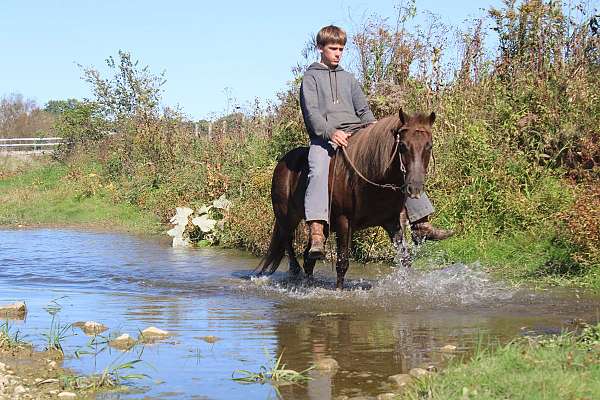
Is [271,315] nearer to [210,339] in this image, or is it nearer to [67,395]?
[210,339]

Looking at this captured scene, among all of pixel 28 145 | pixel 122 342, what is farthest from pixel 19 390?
pixel 28 145

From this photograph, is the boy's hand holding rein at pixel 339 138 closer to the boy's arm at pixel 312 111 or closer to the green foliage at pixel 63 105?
the boy's arm at pixel 312 111

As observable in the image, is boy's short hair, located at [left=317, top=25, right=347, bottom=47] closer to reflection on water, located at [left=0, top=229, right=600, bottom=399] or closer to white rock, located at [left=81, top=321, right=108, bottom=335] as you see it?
reflection on water, located at [left=0, top=229, right=600, bottom=399]

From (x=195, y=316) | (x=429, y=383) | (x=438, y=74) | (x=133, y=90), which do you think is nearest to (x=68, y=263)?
(x=195, y=316)

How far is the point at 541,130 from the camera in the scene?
1223 centimetres

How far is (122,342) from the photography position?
253 inches

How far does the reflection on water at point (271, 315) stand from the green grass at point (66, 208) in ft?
24.3

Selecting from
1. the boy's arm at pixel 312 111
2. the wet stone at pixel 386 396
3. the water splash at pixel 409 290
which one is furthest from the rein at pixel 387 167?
the wet stone at pixel 386 396

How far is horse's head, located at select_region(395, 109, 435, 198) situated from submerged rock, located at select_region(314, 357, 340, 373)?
2287 mm

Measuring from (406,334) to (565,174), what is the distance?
602cm

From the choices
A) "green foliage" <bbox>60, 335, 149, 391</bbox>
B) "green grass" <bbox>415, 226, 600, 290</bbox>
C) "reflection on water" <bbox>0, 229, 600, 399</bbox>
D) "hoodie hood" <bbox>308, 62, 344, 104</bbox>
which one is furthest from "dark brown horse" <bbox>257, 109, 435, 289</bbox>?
"green foliage" <bbox>60, 335, 149, 391</bbox>

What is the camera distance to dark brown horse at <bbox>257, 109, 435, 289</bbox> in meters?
7.63

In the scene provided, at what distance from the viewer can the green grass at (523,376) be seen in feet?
14.0

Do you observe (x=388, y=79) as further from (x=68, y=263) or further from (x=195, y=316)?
(x=195, y=316)
